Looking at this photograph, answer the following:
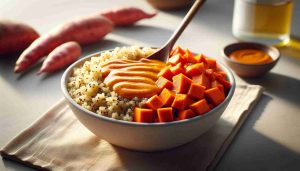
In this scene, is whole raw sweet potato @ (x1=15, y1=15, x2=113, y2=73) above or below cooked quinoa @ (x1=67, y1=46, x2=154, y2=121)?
below

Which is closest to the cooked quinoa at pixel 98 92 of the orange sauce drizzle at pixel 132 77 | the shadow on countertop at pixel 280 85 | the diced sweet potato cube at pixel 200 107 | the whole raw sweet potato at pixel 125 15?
the orange sauce drizzle at pixel 132 77

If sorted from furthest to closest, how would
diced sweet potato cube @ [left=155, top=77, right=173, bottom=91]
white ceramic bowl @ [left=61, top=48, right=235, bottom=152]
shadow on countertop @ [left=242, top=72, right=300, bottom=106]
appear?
shadow on countertop @ [left=242, top=72, right=300, bottom=106] < diced sweet potato cube @ [left=155, top=77, right=173, bottom=91] < white ceramic bowl @ [left=61, top=48, right=235, bottom=152]

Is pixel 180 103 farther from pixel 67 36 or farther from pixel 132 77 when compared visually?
pixel 67 36

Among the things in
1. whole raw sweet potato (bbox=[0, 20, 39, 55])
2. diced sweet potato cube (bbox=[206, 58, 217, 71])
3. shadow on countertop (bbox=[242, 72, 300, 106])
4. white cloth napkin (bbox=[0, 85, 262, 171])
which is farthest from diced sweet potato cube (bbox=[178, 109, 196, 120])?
whole raw sweet potato (bbox=[0, 20, 39, 55])

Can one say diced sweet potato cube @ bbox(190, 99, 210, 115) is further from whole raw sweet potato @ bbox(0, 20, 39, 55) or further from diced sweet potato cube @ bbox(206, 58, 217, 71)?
whole raw sweet potato @ bbox(0, 20, 39, 55)

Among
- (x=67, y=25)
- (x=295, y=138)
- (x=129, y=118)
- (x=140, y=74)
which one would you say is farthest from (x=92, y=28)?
(x=295, y=138)

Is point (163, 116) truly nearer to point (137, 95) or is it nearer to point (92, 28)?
point (137, 95)

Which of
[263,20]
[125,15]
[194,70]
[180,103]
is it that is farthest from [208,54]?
[180,103]
